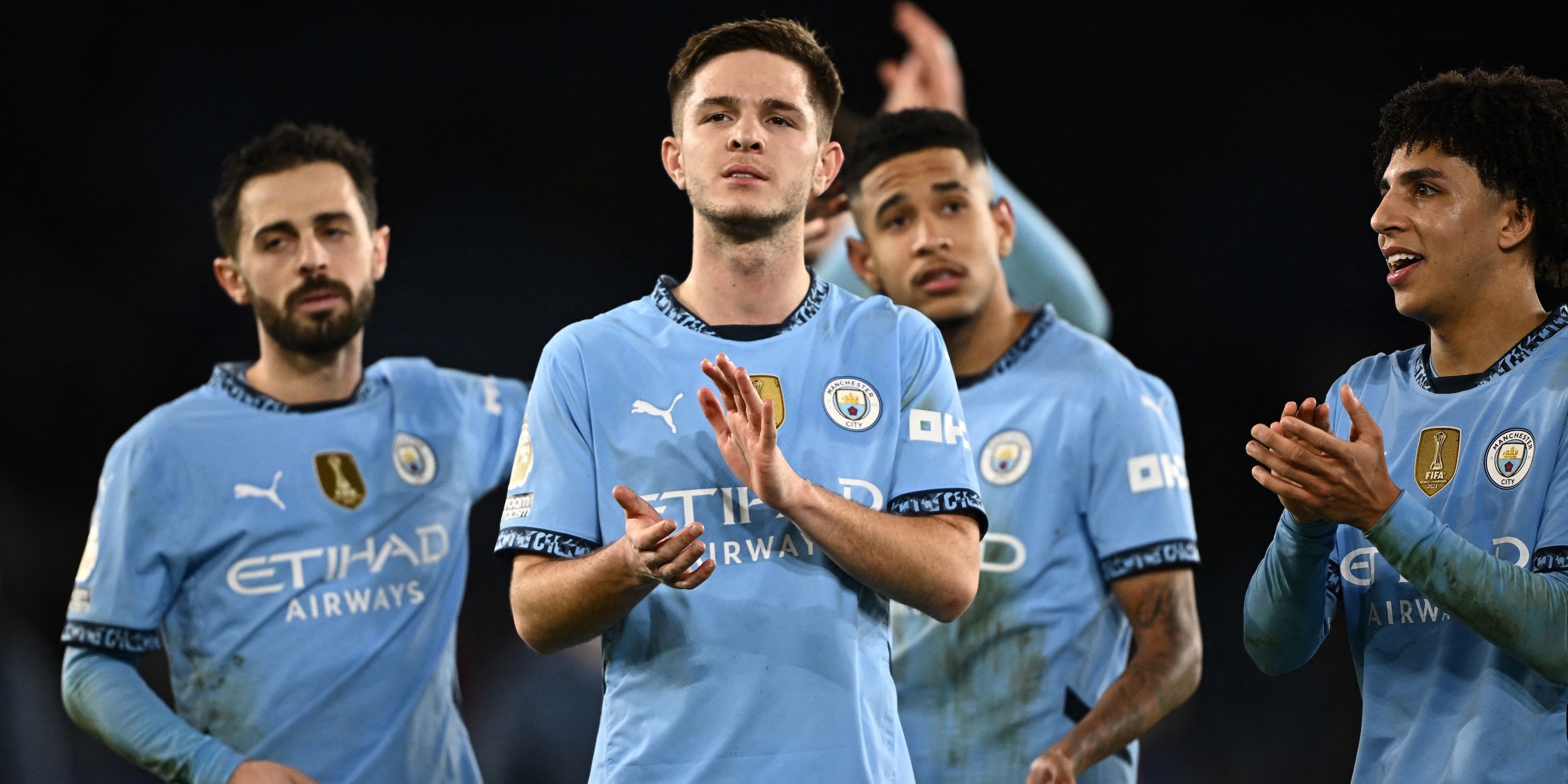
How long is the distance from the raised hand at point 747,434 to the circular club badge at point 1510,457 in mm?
1264

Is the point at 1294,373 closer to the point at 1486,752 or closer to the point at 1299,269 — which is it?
the point at 1299,269

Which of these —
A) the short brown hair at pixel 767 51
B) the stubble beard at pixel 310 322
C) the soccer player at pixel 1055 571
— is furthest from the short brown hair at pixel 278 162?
the soccer player at pixel 1055 571

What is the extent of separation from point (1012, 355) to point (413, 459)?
1.57m

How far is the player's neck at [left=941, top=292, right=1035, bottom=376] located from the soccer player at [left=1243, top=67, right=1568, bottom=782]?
1.04m

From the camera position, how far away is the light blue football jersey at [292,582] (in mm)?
3348

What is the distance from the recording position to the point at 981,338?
3656 mm

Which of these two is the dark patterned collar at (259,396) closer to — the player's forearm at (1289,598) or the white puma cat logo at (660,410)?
the white puma cat logo at (660,410)

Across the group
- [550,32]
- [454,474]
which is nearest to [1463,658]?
[454,474]

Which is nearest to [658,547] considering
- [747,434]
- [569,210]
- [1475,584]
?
[747,434]

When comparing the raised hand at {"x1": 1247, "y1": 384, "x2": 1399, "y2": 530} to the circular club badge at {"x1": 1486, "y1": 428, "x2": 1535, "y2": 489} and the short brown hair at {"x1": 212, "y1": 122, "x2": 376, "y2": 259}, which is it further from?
the short brown hair at {"x1": 212, "y1": 122, "x2": 376, "y2": 259}

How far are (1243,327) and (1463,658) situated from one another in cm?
254

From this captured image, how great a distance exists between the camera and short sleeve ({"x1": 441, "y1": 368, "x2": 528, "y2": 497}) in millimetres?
3736

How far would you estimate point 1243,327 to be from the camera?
4.87m

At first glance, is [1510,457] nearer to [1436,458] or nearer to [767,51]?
[1436,458]
